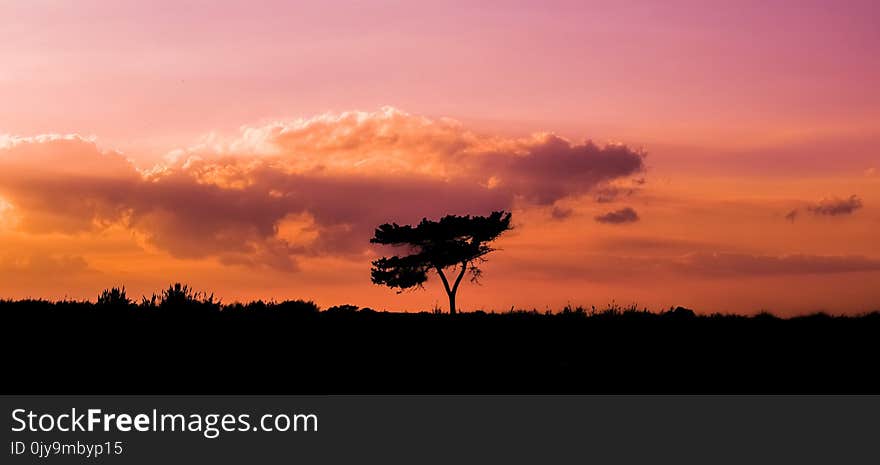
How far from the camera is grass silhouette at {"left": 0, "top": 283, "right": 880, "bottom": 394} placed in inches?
753

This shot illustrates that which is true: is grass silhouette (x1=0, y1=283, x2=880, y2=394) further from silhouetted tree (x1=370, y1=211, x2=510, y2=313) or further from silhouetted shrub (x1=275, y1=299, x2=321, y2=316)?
silhouetted tree (x1=370, y1=211, x2=510, y2=313)

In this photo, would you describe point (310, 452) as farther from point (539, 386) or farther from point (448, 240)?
point (448, 240)

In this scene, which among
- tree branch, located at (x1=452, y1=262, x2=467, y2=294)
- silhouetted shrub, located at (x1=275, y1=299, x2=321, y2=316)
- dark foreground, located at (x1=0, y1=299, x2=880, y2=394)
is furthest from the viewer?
tree branch, located at (x1=452, y1=262, x2=467, y2=294)

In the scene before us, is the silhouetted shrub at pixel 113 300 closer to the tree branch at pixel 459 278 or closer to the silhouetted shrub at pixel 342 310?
the silhouetted shrub at pixel 342 310

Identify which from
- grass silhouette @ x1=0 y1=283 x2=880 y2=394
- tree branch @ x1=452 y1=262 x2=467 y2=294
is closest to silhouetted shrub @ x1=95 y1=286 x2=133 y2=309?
grass silhouette @ x1=0 y1=283 x2=880 y2=394

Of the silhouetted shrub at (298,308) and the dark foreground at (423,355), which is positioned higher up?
the silhouetted shrub at (298,308)

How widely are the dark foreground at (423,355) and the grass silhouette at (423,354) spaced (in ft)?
0.16

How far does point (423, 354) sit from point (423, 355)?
0.46ft

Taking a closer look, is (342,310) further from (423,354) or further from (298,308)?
(423,354)

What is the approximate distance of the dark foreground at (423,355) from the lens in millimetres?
19109

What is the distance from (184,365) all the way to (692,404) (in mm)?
10845

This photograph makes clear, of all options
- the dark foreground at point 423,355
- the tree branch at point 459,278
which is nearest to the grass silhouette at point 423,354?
the dark foreground at point 423,355

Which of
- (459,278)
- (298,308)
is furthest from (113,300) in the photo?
(459,278)

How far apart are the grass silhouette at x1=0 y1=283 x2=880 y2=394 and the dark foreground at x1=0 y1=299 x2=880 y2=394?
0.05 meters
